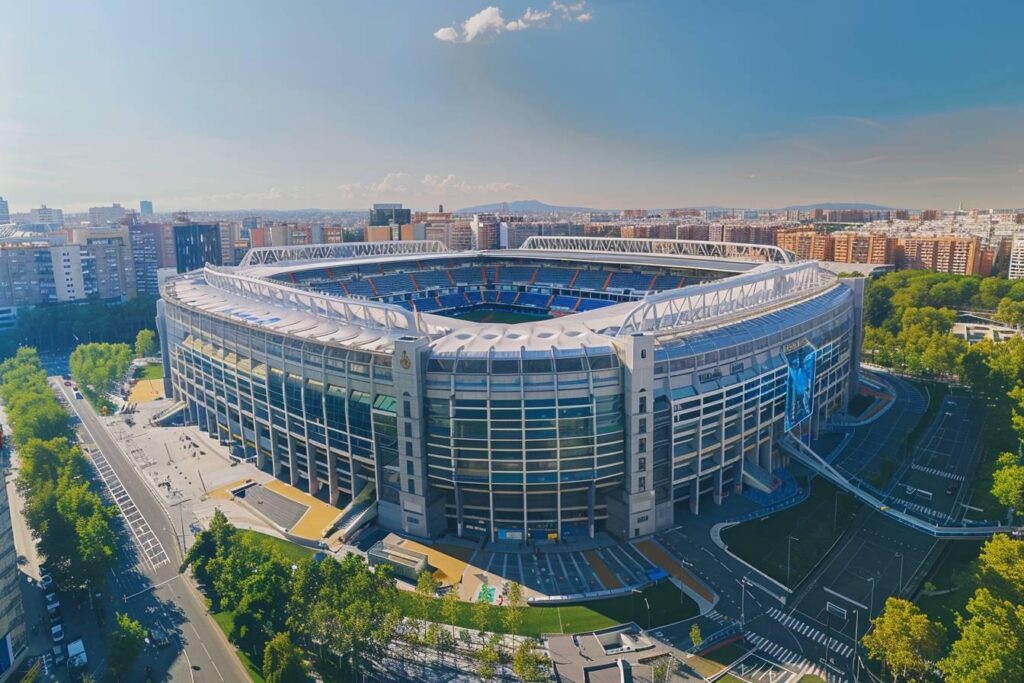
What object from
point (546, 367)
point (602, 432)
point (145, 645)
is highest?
point (546, 367)

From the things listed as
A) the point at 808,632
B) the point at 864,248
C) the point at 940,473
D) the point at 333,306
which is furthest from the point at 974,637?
the point at 864,248

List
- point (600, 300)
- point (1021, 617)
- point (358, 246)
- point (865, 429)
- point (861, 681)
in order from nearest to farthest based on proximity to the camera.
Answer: point (1021, 617) → point (861, 681) → point (865, 429) → point (600, 300) → point (358, 246)

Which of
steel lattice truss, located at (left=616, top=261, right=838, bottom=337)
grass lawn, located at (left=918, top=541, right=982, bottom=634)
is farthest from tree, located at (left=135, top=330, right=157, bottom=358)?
grass lawn, located at (left=918, top=541, right=982, bottom=634)

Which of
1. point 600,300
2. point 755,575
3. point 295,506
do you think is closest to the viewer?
point 755,575

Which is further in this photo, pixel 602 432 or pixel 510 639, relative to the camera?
pixel 602 432

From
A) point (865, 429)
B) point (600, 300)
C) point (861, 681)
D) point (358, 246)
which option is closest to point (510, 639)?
point (861, 681)

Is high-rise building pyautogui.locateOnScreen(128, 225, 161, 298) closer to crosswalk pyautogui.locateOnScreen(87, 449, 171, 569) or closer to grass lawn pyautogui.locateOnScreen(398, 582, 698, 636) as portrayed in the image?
crosswalk pyautogui.locateOnScreen(87, 449, 171, 569)

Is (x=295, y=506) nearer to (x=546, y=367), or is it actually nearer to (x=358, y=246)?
(x=546, y=367)
